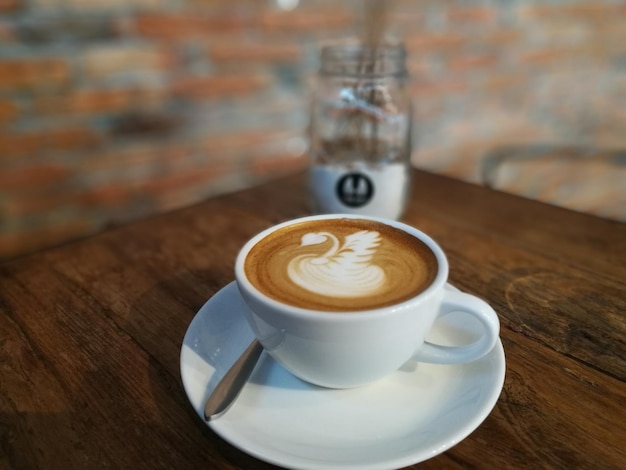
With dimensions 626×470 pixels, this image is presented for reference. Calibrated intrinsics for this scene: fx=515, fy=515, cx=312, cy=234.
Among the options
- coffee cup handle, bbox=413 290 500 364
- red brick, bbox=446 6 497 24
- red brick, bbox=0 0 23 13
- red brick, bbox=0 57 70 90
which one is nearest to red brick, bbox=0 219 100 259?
red brick, bbox=0 57 70 90

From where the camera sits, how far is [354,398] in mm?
408

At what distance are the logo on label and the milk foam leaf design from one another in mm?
247

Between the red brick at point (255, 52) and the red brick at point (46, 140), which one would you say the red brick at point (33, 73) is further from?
the red brick at point (255, 52)

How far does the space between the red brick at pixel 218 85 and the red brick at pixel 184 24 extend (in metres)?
Result: 0.09

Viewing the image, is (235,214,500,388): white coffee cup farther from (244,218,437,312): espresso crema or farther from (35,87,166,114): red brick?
(35,87,166,114): red brick

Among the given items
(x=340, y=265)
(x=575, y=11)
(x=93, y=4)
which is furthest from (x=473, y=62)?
(x=340, y=265)

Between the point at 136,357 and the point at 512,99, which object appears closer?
the point at 136,357

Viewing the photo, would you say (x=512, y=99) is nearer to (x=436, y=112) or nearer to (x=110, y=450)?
(x=436, y=112)

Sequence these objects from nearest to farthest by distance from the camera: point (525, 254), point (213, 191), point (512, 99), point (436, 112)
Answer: point (525, 254), point (213, 191), point (436, 112), point (512, 99)

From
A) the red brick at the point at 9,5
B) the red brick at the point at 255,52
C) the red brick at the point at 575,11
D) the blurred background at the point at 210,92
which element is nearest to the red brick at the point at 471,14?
the blurred background at the point at 210,92

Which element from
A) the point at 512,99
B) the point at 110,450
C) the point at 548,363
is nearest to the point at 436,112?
the point at 512,99

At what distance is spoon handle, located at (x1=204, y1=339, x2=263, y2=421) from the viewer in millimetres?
373

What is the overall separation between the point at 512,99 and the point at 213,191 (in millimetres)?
1123

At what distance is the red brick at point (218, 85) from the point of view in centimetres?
107
